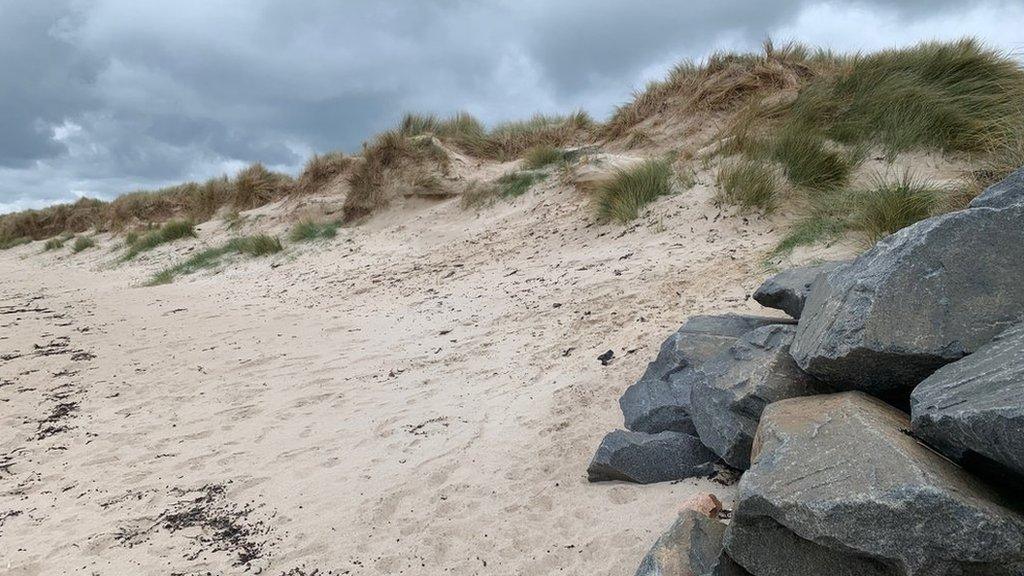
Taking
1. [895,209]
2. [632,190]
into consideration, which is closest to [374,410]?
[895,209]

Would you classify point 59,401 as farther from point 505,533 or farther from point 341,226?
point 341,226

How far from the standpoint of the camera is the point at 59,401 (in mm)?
5941

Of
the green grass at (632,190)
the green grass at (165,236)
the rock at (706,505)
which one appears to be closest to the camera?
the rock at (706,505)

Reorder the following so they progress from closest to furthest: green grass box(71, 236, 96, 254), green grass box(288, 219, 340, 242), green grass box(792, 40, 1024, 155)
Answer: green grass box(792, 40, 1024, 155) → green grass box(288, 219, 340, 242) → green grass box(71, 236, 96, 254)

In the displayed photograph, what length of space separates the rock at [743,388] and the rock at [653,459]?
9 centimetres

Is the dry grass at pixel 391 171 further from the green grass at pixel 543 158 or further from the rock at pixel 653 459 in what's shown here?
the rock at pixel 653 459

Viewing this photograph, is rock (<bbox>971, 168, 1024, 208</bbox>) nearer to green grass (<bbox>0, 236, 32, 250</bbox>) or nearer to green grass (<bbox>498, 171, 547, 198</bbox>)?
green grass (<bbox>498, 171, 547, 198</bbox>)

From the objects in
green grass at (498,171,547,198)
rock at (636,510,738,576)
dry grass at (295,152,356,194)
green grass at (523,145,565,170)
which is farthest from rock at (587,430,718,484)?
dry grass at (295,152,356,194)

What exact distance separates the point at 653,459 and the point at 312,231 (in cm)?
1156

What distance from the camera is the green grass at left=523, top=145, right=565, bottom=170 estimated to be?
1230 cm

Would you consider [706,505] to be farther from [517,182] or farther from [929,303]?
[517,182]

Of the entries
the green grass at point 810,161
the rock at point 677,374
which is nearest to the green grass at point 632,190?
the green grass at point 810,161

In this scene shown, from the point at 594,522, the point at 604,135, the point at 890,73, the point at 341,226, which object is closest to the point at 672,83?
the point at 604,135

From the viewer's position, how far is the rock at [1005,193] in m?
2.68
